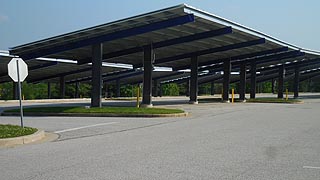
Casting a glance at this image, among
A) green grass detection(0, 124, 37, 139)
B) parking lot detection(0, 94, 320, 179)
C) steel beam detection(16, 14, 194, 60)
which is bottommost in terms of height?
parking lot detection(0, 94, 320, 179)

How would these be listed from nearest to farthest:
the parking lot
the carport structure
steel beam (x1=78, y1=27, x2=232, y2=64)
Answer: the parking lot → the carport structure → steel beam (x1=78, y1=27, x2=232, y2=64)

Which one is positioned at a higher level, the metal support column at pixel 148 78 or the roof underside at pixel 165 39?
the roof underside at pixel 165 39

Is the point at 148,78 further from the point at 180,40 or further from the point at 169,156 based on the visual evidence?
the point at 169,156

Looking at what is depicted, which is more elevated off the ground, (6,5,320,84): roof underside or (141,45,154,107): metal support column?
(6,5,320,84): roof underside

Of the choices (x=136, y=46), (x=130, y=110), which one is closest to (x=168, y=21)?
(x=130, y=110)

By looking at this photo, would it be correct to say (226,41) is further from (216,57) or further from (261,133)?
(261,133)

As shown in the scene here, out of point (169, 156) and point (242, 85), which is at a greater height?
point (242, 85)

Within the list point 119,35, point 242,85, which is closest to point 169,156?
point 119,35

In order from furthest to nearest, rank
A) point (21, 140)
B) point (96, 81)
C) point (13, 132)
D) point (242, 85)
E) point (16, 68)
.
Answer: point (242, 85)
point (96, 81)
point (16, 68)
point (13, 132)
point (21, 140)

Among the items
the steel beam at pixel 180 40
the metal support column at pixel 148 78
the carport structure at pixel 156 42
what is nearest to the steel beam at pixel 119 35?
the carport structure at pixel 156 42

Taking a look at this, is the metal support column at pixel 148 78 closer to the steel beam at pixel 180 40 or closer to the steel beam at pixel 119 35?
the steel beam at pixel 180 40

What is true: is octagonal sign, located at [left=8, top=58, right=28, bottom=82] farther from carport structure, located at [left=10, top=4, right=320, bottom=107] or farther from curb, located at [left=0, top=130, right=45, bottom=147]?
carport structure, located at [left=10, top=4, right=320, bottom=107]

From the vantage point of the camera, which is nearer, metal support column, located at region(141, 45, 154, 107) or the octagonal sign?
the octagonal sign

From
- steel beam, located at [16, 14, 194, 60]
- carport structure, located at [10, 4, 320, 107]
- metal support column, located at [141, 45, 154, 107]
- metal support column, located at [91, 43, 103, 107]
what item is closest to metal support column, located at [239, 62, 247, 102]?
carport structure, located at [10, 4, 320, 107]
